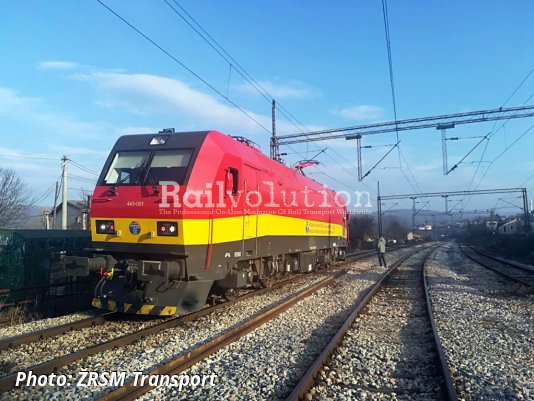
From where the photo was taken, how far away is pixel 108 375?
5312 mm

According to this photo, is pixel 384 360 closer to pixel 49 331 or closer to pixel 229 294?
pixel 229 294

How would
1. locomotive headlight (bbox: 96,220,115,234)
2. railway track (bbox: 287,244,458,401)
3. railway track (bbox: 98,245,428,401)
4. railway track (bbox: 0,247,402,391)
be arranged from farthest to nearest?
1. locomotive headlight (bbox: 96,220,115,234)
2. railway track (bbox: 0,247,402,391)
3. railway track (bbox: 287,244,458,401)
4. railway track (bbox: 98,245,428,401)

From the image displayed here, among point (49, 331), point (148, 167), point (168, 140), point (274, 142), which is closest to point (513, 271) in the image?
point (274, 142)

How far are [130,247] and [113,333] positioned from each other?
5.42 feet

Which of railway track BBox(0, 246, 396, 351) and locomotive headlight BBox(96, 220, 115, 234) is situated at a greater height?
locomotive headlight BBox(96, 220, 115, 234)

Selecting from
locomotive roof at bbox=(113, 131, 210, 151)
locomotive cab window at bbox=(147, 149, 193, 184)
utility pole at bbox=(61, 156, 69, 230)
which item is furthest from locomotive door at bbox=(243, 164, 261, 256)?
utility pole at bbox=(61, 156, 69, 230)

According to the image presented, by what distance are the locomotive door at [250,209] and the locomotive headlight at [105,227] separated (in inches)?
117

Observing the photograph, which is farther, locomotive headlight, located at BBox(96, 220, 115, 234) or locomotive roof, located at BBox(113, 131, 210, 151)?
locomotive roof, located at BBox(113, 131, 210, 151)

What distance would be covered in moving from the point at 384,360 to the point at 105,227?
585 cm

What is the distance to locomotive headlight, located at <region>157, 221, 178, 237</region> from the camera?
7.69 metres

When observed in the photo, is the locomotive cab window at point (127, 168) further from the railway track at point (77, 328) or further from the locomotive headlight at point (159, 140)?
the railway track at point (77, 328)

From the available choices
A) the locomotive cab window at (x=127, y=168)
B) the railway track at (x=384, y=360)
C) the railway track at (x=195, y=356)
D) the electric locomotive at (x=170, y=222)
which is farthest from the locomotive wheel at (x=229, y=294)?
the locomotive cab window at (x=127, y=168)

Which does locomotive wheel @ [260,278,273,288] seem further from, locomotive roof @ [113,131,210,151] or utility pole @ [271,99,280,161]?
utility pole @ [271,99,280,161]

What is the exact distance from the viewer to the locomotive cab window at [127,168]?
338 inches
